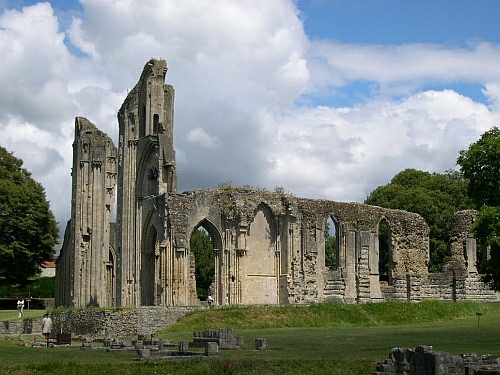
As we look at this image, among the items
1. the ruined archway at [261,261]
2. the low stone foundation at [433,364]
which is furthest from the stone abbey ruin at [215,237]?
the low stone foundation at [433,364]

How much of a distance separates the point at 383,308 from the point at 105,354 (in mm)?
22238

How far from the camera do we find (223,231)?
1817 inches

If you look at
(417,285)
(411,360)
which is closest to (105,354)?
(411,360)

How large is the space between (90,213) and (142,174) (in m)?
5.85

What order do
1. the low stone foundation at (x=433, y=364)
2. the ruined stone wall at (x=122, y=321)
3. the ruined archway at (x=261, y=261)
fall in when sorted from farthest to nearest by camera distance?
the ruined archway at (x=261, y=261), the ruined stone wall at (x=122, y=321), the low stone foundation at (x=433, y=364)

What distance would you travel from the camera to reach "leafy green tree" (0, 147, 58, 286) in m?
59.9

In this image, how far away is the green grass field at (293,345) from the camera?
69.3ft

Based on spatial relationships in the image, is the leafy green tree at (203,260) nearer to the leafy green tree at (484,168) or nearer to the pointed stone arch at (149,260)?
the pointed stone arch at (149,260)

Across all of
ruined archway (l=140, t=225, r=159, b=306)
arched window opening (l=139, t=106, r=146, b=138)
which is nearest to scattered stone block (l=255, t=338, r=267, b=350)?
ruined archway (l=140, t=225, r=159, b=306)

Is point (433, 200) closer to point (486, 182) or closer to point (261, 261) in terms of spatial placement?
point (261, 261)

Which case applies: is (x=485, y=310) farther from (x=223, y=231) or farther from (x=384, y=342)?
(x=384, y=342)

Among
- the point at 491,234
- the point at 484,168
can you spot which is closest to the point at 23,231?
the point at 484,168

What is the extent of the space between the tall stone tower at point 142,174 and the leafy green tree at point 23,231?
11.3 meters

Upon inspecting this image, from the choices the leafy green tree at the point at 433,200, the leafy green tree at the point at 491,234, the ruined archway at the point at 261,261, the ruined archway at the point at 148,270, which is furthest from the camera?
the leafy green tree at the point at 433,200
